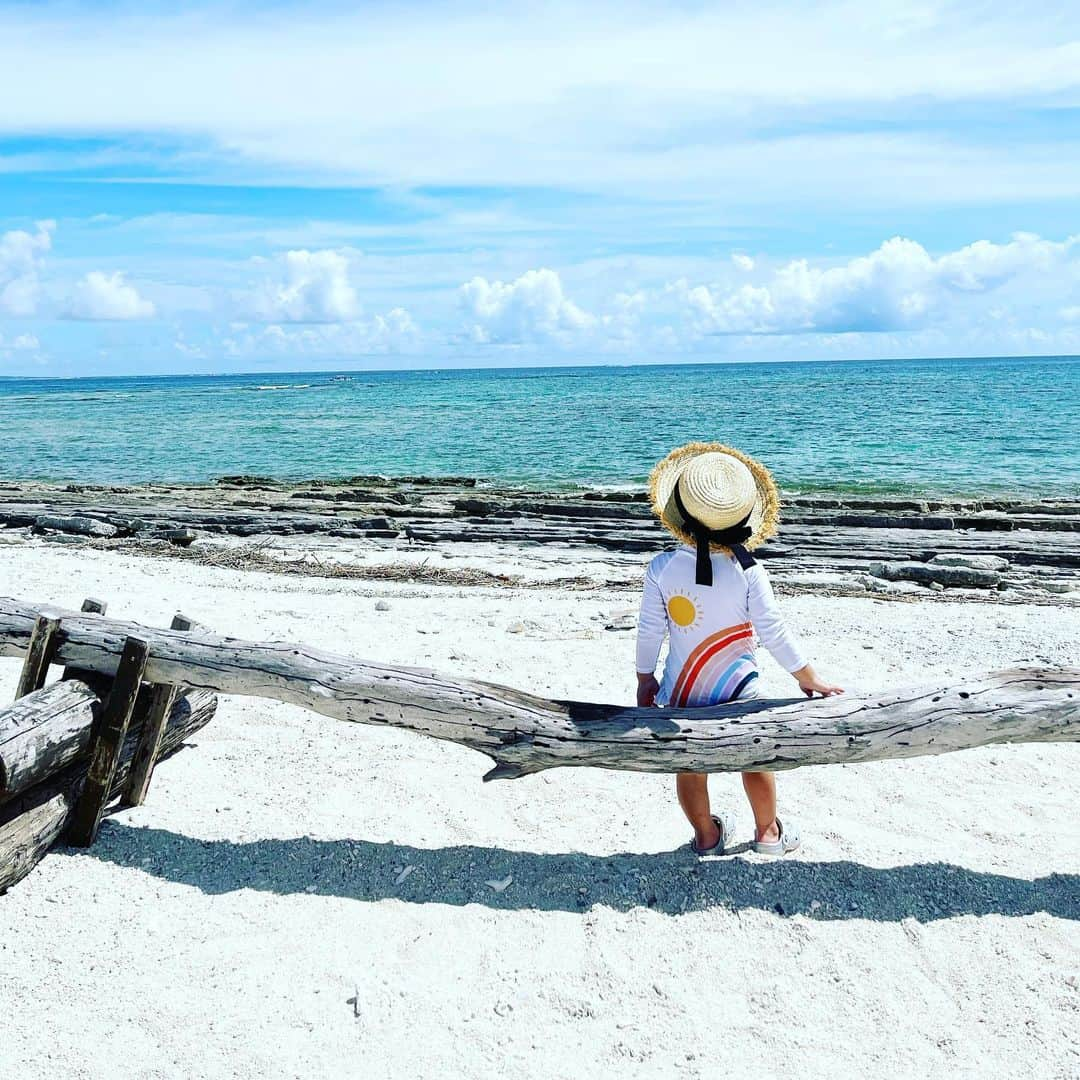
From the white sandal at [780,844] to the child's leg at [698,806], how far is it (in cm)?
21

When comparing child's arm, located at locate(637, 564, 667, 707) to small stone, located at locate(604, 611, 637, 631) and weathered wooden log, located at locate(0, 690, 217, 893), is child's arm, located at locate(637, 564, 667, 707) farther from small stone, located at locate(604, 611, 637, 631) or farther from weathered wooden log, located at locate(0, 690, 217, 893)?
small stone, located at locate(604, 611, 637, 631)

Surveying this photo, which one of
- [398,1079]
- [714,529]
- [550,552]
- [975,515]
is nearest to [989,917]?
[714,529]

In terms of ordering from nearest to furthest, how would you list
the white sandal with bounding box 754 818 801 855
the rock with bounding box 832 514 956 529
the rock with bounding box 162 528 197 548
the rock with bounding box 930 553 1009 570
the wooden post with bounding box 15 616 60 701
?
the white sandal with bounding box 754 818 801 855
the wooden post with bounding box 15 616 60 701
the rock with bounding box 930 553 1009 570
the rock with bounding box 162 528 197 548
the rock with bounding box 832 514 956 529

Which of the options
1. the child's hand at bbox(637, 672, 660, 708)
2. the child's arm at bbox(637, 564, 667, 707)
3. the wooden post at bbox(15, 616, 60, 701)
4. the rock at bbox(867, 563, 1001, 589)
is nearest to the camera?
the child's arm at bbox(637, 564, 667, 707)

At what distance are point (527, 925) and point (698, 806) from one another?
105 centimetres

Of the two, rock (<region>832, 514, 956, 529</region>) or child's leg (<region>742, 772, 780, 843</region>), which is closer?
child's leg (<region>742, 772, 780, 843</region>)

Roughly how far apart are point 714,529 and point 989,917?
2112 mm

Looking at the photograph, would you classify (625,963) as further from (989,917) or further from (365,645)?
(365,645)

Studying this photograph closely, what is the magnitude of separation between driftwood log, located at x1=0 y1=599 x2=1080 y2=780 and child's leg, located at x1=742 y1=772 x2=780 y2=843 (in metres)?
0.26

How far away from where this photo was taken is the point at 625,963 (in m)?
3.93

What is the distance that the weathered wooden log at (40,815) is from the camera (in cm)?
425

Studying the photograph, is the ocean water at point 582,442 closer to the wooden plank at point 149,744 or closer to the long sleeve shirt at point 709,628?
the long sleeve shirt at point 709,628

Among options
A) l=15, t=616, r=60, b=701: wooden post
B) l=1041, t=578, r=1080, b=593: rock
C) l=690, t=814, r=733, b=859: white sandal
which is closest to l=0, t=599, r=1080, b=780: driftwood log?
l=690, t=814, r=733, b=859: white sandal

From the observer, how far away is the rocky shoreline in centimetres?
1304
